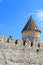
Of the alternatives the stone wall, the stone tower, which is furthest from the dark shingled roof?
the stone wall

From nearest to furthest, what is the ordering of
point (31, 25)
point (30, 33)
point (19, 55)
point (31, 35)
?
point (19, 55)
point (31, 35)
point (30, 33)
point (31, 25)

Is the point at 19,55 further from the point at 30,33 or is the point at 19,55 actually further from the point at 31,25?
the point at 31,25

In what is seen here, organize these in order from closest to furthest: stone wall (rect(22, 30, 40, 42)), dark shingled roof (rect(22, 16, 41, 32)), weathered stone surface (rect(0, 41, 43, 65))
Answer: weathered stone surface (rect(0, 41, 43, 65)), stone wall (rect(22, 30, 40, 42)), dark shingled roof (rect(22, 16, 41, 32))

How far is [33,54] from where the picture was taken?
2459cm

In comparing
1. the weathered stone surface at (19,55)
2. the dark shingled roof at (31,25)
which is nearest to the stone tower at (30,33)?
the dark shingled roof at (31,25)

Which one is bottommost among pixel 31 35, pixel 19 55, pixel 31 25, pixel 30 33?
pixel 19 55

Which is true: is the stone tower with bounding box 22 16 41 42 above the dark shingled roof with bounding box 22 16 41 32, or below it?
below

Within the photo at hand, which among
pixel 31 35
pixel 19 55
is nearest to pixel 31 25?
pixel 31 35

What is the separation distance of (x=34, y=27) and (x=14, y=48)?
4.48m

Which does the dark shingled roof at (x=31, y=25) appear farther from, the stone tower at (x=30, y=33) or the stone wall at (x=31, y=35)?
the stone wall at (x=31, y=35)

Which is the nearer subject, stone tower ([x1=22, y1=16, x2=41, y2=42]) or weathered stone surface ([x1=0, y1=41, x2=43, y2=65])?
weathered stone surface ([x1=0, y1=41, x2=43, y2=65])

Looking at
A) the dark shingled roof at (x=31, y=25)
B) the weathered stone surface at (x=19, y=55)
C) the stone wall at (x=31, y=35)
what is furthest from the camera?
the dark shingled roof at (x=31, y=25)

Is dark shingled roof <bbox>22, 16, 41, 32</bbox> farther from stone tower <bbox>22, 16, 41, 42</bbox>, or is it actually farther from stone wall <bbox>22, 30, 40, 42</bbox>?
stone wall <bbox>22, 30, 40, 42</bbox>

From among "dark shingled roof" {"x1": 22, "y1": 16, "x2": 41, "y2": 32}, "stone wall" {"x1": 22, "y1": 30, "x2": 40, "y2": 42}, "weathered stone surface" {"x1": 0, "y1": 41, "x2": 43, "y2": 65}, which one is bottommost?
"weathered stone surface" {"x1": 0, "y1": 41, "x2": 43, "y2": 65}
